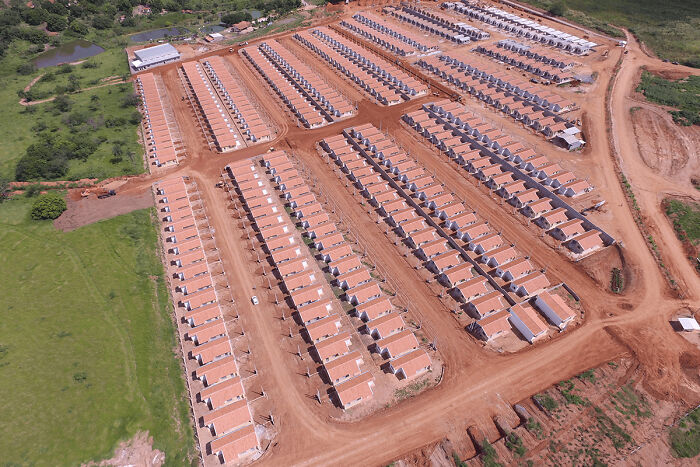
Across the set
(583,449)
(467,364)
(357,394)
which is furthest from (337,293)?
(583,449)

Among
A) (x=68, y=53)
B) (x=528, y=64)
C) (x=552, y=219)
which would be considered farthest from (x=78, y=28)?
(x=552, y=219)

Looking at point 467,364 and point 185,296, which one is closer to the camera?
point 467,364

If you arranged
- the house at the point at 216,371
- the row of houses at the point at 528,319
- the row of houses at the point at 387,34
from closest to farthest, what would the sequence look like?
1. the house at the point at 216,371
2. the row of houses at the point at 528,319
3. the row of houses at the point at 387,34

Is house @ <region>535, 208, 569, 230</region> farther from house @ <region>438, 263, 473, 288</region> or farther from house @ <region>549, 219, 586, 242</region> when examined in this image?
house @ <region>438, 263, 473, 288</region>

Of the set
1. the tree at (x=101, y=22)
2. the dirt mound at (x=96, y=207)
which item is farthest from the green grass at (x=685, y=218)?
the tree at (x=101, y=22)

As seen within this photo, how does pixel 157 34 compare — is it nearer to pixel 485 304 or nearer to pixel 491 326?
pixel 485 304

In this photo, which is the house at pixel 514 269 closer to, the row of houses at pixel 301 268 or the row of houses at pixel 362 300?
the row of houses at pixel 362 300

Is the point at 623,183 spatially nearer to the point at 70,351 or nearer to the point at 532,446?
the point at 532,446
